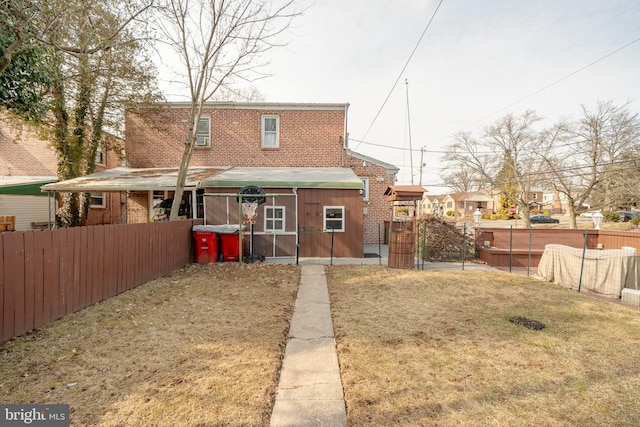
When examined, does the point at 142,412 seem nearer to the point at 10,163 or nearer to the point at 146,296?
the point at 146,296

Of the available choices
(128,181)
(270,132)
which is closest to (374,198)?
(270,132)

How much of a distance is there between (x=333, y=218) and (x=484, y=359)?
799cm

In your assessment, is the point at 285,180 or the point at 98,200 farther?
the point at 98,200

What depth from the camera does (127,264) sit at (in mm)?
6848

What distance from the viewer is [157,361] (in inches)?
144

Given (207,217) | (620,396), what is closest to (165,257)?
(207,217)

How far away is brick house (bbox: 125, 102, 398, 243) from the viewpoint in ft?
50.0

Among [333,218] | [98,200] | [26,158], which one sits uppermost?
[26,158]

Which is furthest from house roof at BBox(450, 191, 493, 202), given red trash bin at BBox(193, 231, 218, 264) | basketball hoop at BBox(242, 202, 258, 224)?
red trash bin at BBox(193, 231, 218, 264)

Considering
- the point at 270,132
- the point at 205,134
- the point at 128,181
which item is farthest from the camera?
the point at 270,132

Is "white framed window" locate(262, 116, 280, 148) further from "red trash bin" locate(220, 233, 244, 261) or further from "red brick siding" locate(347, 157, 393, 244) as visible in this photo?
"red trash bin" locate(220, 233, 244, 261)

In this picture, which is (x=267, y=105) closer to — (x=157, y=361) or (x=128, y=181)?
(x=128, y=181)

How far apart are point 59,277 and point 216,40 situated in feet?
28.9

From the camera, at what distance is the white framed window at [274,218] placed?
11.4 metres
